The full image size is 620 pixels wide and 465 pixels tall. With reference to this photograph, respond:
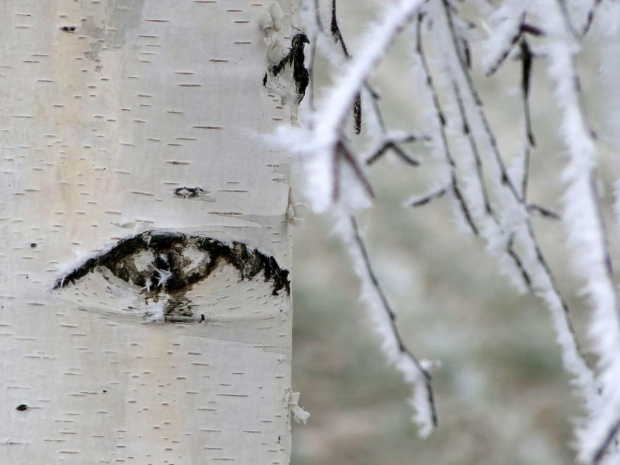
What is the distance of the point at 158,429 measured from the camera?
526 millimetres

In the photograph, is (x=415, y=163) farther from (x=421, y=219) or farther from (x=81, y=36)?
(x=421, y=219)

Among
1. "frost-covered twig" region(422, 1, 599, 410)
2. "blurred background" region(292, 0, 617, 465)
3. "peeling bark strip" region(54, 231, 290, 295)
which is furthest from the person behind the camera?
"blurred background" region(292, 0, 617, 465)

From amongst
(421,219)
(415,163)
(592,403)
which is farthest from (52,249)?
(421,219)

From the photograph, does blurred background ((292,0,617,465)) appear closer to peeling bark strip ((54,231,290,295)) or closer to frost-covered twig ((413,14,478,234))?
frost-covered twig ((413,14,478,234))

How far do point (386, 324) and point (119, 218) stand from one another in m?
0.58

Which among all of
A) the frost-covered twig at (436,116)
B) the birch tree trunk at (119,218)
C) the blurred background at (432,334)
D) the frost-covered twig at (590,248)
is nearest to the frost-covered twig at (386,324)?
the frost-covered twig at (436,116)

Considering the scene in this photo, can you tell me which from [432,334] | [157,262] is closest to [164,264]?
[157,262]

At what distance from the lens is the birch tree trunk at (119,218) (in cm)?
51

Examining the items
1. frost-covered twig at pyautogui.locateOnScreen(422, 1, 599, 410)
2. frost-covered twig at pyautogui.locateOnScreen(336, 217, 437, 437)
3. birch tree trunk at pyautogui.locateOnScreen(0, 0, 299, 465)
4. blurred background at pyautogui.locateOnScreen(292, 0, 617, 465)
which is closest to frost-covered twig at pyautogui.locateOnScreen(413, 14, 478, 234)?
frost-covered twig at pyautogui.locateOnScreen(422, 1, 599, 410)

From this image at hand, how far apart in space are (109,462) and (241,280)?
0.17m

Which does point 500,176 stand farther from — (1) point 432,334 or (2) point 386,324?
(1) point 432,334

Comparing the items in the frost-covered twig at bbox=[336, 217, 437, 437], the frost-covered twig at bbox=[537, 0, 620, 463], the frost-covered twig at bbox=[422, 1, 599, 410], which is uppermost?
the frost-covered twig at bbox=[537, 0, 620, 463]

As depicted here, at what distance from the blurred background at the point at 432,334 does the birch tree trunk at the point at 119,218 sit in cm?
220

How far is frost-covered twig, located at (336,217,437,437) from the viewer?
1.01 m
